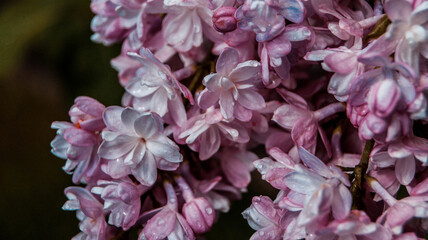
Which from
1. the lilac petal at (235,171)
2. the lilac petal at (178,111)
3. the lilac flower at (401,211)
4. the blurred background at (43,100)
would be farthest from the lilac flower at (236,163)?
the blurred background at (43,100)

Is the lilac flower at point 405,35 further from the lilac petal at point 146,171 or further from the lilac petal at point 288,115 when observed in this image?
the lilac petal at point 146,171

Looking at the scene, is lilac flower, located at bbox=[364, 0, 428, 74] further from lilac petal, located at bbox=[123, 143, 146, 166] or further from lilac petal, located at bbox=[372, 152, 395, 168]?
lilac petal, located at bbox=[123, 143, 146, 166]

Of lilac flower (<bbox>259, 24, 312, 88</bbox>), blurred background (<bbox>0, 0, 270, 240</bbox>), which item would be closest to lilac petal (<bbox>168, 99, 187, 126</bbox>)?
lilac flower (<bbox>259, 24, 312, 88</bbox>)

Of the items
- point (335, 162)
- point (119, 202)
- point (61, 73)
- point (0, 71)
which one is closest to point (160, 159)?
point (119, 202)

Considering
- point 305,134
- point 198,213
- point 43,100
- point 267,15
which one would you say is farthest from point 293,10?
point 43,100

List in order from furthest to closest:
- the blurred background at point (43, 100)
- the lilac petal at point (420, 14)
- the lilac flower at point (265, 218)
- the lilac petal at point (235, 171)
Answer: the blurred background at point (43, 100), the lilac petal at point (235, 171), the lilac flower at point (265, 218), the lilac petal at point (420, 14)

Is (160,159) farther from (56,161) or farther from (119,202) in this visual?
(56,161)
